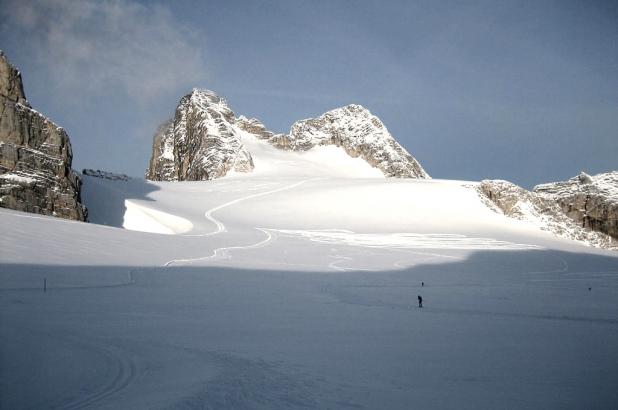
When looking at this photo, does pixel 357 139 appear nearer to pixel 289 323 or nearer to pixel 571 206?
pixel 571 206

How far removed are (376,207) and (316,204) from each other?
702 centimetres

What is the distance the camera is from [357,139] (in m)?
108

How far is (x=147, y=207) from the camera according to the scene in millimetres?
40656

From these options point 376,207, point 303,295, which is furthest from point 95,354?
point 376,207

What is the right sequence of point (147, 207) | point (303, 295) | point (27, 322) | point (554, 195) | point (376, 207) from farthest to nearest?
point (554, 195) → point (376, 207) → point (147, 207) → point (303, 295) → point (27, 322)

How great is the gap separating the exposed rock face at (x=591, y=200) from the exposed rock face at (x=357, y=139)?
4539 cm

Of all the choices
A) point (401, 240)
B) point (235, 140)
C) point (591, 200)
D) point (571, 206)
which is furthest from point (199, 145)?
point (591, 200)

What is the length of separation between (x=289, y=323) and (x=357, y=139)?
326ft

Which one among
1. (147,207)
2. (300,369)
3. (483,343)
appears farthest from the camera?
(147,207)

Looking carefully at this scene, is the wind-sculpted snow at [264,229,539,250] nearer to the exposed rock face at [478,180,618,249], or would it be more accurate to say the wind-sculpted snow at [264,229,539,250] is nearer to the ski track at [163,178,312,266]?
the ski track at [163,178,312,266]

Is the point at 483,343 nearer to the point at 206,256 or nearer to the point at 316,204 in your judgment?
the point at 206,256

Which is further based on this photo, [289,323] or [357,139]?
[357,139]

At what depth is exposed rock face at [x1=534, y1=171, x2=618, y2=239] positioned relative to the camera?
2000 inches

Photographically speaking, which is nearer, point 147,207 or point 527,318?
point 527,318
